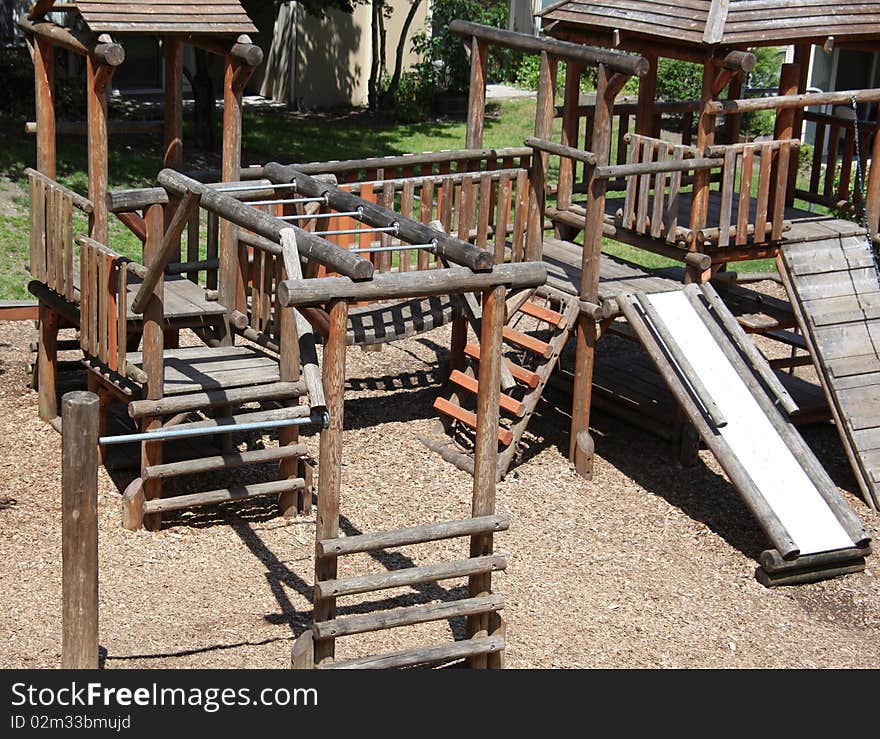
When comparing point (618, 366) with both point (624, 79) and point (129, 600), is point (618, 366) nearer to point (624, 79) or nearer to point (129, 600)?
point (624, 79)

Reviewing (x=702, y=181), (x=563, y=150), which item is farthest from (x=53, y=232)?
(x=702, y=181)

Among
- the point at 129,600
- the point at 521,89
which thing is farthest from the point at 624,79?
the point at 521,89

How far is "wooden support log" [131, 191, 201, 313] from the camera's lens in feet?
26.9

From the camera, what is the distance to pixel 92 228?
9.84m

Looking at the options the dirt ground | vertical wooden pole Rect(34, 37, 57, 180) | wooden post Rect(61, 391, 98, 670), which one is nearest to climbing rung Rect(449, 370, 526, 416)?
the dirt ground

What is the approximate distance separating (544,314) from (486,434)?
12.6ft

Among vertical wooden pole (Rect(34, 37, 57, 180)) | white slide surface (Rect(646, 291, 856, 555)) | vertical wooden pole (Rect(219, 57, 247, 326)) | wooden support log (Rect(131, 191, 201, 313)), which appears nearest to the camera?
wooden support log (Rect(131, 191, 201, 313))

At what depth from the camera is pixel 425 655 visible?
7.29m

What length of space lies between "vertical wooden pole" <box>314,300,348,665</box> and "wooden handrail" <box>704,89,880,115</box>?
15.8 ft

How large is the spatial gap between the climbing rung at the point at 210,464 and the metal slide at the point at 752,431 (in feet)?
10.3

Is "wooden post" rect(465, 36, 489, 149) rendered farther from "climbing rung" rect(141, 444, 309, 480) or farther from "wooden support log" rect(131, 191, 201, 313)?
"wooden support log" rect(131, 191, 201, 313)

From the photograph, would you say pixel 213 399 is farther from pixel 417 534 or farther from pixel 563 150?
pixel 563 150

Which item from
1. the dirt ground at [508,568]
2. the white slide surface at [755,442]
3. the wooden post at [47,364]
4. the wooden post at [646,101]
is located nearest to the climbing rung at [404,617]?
the dirt ground at [508,568]

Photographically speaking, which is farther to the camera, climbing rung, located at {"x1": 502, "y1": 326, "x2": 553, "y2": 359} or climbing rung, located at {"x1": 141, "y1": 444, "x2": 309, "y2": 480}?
climbing rung, located at {"x1": 502, "y1": 326, "x2": 553, "y2": 359}
